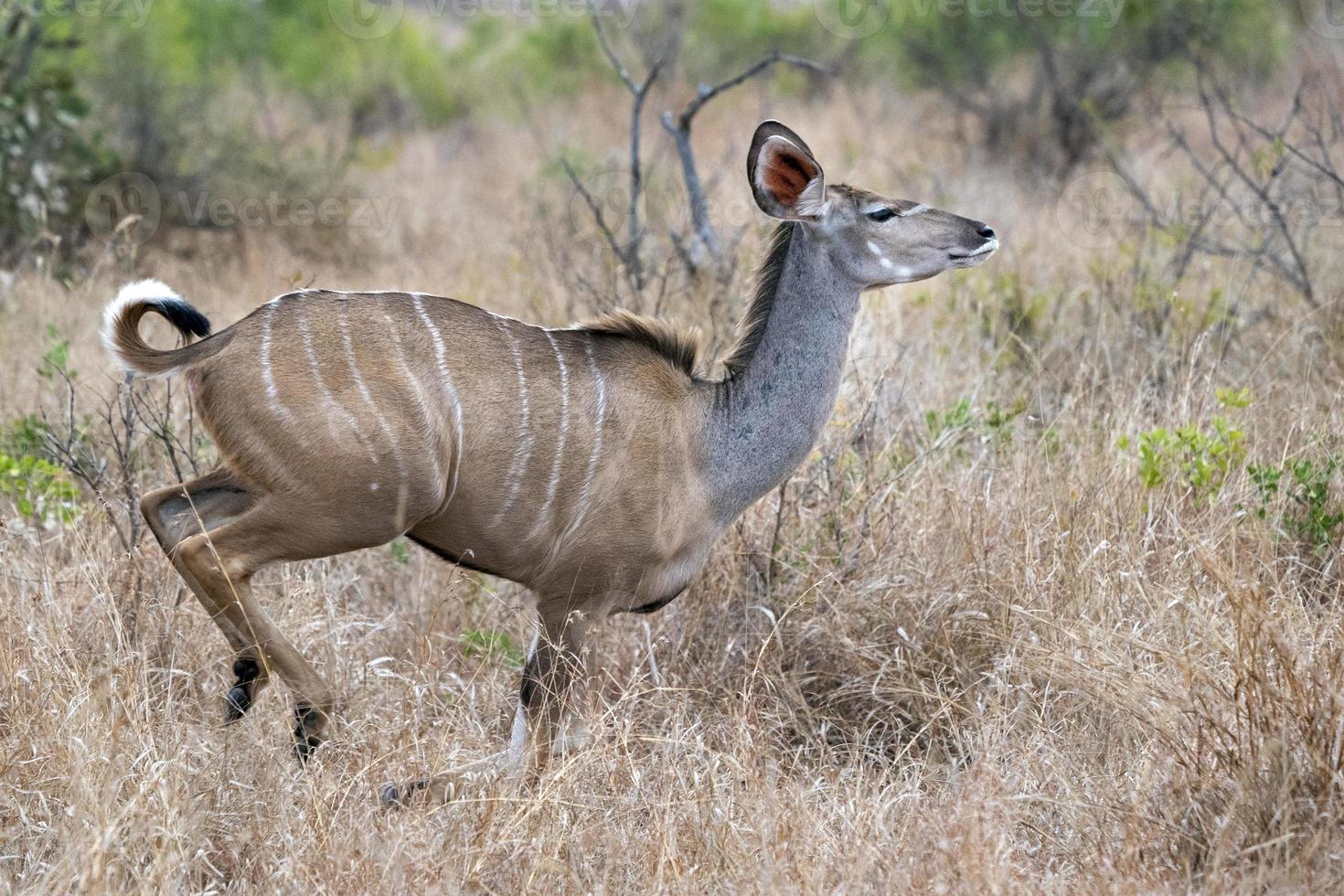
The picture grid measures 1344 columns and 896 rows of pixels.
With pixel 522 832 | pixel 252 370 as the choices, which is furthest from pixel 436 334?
pixel 522 832

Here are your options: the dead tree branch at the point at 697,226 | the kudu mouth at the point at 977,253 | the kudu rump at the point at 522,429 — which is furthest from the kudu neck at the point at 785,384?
the dead tree branch at the point at 697,226

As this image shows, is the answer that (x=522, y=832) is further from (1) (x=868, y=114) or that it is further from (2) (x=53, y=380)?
(1) (x=868, y=114)

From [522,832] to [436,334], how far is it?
1.22 meters

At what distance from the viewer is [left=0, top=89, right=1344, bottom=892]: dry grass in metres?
3.01

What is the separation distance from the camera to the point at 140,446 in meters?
4.95

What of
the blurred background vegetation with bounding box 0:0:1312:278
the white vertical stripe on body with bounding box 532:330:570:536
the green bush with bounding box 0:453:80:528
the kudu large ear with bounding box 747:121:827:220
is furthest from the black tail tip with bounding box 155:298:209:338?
the blurred background vegetation with bounding box 0:0:1312:278

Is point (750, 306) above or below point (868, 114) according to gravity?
below

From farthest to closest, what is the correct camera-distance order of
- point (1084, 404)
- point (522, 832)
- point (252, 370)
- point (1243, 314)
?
1. point (1243, 314)
2. point (1084, 404)
3. point (252, 370)
4. point (522, 832)

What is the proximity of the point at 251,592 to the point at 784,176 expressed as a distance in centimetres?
181

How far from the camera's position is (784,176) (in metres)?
4.12

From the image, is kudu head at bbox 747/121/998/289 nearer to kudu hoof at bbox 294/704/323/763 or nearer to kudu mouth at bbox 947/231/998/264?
kudu mouth at bbox 947/231/998/264

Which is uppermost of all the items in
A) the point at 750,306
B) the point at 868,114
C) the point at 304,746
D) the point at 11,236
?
the point at 868,114

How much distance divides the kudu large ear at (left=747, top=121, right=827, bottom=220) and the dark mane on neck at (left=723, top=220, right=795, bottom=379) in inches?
2.4

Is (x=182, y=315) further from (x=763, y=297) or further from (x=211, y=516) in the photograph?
(x=763, y=297)
